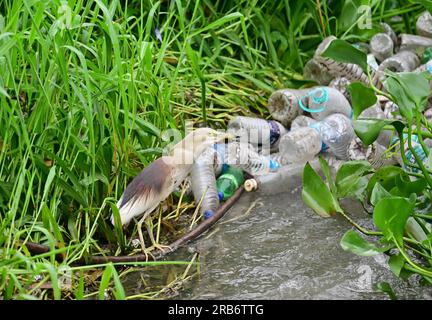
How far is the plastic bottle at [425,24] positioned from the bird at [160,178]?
1.86 metres

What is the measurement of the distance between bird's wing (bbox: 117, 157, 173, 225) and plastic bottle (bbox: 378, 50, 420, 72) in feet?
5.62

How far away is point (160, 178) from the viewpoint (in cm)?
372

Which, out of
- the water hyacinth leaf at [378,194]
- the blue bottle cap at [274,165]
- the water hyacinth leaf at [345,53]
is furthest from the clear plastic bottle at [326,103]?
the water hyacinth leaf at [378,194]

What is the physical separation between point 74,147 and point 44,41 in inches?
17.2

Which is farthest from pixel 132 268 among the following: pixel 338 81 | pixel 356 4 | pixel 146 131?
pixel 356 4

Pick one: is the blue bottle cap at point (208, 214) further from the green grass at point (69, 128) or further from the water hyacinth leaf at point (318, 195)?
the water hyacinth leaf at point (318, 195)

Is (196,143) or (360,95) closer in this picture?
(360,95)

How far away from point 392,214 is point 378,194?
32 cm

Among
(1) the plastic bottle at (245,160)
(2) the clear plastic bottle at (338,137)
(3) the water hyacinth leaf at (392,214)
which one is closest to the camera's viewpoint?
(3) the water hyacinth leaf at (392,214)

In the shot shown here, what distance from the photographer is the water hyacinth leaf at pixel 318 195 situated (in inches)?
127

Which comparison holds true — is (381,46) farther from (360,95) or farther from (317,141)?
(360,95)

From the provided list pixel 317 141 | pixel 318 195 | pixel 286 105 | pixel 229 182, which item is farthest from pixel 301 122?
pixel 318 195

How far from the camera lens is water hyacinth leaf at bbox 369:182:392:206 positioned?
10.8ft

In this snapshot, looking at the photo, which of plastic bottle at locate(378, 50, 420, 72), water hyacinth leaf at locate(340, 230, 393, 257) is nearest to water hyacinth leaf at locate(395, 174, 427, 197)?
water hyacinth leaf at locate(340, 230, 393, 257)
